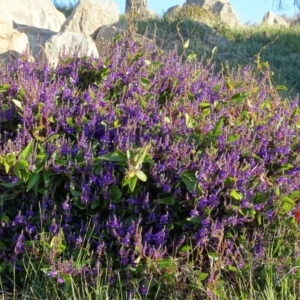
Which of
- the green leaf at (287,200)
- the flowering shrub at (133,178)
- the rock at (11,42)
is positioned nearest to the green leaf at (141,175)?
the flowering shrub at (133,178)

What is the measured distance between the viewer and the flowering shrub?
302 centimetres

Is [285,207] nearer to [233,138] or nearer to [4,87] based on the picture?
[233,138]

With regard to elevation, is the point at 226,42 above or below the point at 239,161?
above

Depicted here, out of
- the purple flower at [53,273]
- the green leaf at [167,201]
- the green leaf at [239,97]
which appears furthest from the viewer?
the green leaf at [239,97]

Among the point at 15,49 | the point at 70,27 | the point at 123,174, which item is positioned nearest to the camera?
the point at 123,174

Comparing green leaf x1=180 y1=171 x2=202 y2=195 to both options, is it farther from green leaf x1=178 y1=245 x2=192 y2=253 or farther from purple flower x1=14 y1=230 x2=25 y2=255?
purple flower x1=14 y1=230 x2=25 y2=255

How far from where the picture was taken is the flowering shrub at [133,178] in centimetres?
302

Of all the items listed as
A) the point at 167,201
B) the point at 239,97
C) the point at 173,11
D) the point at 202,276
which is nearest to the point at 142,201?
the point at 167,201

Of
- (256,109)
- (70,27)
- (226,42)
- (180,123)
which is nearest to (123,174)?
(180,123)

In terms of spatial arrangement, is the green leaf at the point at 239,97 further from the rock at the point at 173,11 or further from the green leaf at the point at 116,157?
the rock at the point at 173,11

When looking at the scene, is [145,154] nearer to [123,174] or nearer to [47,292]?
[123,174]

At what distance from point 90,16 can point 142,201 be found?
579cm

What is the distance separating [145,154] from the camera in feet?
9.81

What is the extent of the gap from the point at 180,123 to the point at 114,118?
394mm
